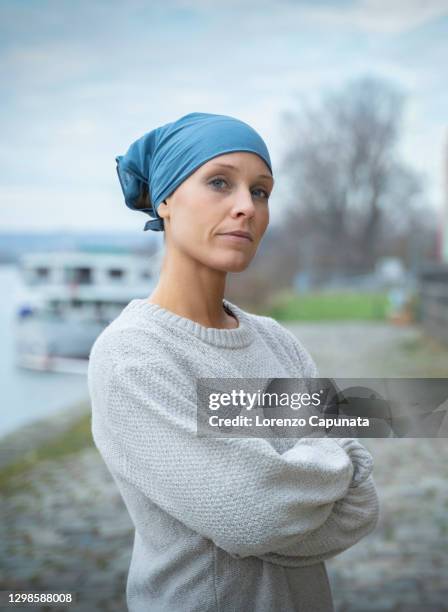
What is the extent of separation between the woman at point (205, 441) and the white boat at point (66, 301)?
149 inches

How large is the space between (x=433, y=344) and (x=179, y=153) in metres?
7.46

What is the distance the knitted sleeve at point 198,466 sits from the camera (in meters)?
0.93

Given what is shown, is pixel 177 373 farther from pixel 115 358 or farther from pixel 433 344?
pixel 433 344

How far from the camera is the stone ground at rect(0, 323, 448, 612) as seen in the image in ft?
7.85

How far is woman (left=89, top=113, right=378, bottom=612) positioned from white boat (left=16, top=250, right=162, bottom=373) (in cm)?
377

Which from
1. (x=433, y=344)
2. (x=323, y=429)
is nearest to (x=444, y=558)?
(x=323, y=429)

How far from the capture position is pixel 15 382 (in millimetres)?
5082

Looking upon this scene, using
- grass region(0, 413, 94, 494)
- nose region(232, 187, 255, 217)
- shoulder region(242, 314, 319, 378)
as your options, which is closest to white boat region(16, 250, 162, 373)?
grass region(0, 413, 94, 494)

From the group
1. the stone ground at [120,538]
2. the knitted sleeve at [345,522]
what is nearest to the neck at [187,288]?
the knitted sleeve at [345,522]

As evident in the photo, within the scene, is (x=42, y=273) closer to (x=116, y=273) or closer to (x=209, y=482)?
(x=116, y=273)

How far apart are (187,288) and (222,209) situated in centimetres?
14

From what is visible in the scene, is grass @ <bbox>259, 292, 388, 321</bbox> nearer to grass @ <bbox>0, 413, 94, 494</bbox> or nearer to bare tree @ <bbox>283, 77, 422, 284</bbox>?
bare tree @ <bbox>283, 77, 422, 284</bbox>

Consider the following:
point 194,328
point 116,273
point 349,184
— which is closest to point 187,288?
point 194,328

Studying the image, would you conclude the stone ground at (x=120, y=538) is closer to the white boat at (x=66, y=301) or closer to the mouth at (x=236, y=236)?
the white boat at (x=66, y=301)
